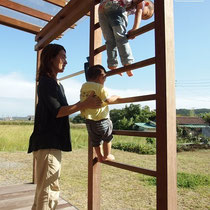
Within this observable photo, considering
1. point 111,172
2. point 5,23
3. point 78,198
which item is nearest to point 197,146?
point 111,172

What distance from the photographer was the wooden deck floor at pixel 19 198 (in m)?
2.43

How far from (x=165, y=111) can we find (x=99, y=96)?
0.48 meters

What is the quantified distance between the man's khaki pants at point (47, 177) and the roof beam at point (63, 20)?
4.52ft

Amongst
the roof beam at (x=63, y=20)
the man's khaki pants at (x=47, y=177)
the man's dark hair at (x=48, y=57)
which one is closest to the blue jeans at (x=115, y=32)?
the man's dark hair at (x=48, y=57)

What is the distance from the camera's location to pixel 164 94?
115 centimetres

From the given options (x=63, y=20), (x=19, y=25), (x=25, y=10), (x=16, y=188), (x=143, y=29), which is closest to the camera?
(x=143, y=29)

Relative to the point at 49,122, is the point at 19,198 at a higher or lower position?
lower

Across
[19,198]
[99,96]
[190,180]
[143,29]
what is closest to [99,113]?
[99,96]

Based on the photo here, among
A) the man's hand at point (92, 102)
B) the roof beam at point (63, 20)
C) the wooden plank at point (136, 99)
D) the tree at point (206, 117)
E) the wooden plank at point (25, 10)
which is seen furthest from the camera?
the tree at point (206, 117)

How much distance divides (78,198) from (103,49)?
7.81 ft

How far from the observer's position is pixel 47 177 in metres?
1.41

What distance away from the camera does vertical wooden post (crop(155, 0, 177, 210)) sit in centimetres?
112

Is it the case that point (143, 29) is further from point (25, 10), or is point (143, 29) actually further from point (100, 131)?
point (25, 10)

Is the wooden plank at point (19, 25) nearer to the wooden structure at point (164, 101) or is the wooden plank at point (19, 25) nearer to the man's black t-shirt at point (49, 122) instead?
the man's black t-shirt at point (49, 122)
